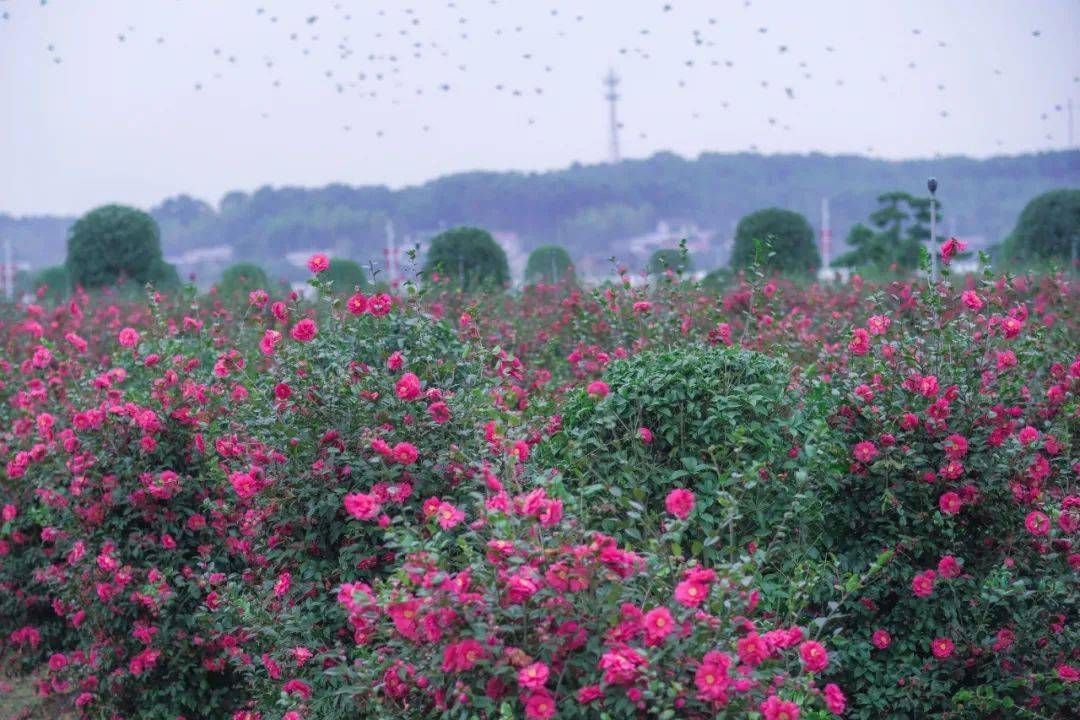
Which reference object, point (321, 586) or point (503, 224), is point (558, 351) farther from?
point (503, 224)

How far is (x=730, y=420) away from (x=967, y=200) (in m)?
44.2

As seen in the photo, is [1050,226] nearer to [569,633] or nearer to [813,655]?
[813,655]

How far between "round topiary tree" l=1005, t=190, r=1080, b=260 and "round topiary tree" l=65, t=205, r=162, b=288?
1239 centimetres

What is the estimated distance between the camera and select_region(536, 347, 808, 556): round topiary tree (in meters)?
3.09

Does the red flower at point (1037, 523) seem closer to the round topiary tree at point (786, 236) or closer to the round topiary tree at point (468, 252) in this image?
the round topiary tree at point (468, 252)

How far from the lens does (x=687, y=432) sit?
322 centimetres

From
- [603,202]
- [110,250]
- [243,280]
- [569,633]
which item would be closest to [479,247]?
[243,280]

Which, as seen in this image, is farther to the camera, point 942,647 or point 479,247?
point 479,247

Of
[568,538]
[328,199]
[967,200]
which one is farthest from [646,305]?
[967,200]

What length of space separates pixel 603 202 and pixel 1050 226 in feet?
100

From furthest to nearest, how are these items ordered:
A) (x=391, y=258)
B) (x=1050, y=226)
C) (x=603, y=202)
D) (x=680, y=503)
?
(x=603, y=202), (x=391, y=258), (x=1050, y=226), (x=680, y=503)

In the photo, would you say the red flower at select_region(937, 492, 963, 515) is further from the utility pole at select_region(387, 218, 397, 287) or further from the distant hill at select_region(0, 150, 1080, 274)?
the distant hill at select_region(0, 150, 1080, 274)

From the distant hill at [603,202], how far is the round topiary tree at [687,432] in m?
34.7

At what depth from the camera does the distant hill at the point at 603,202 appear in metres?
39.6
